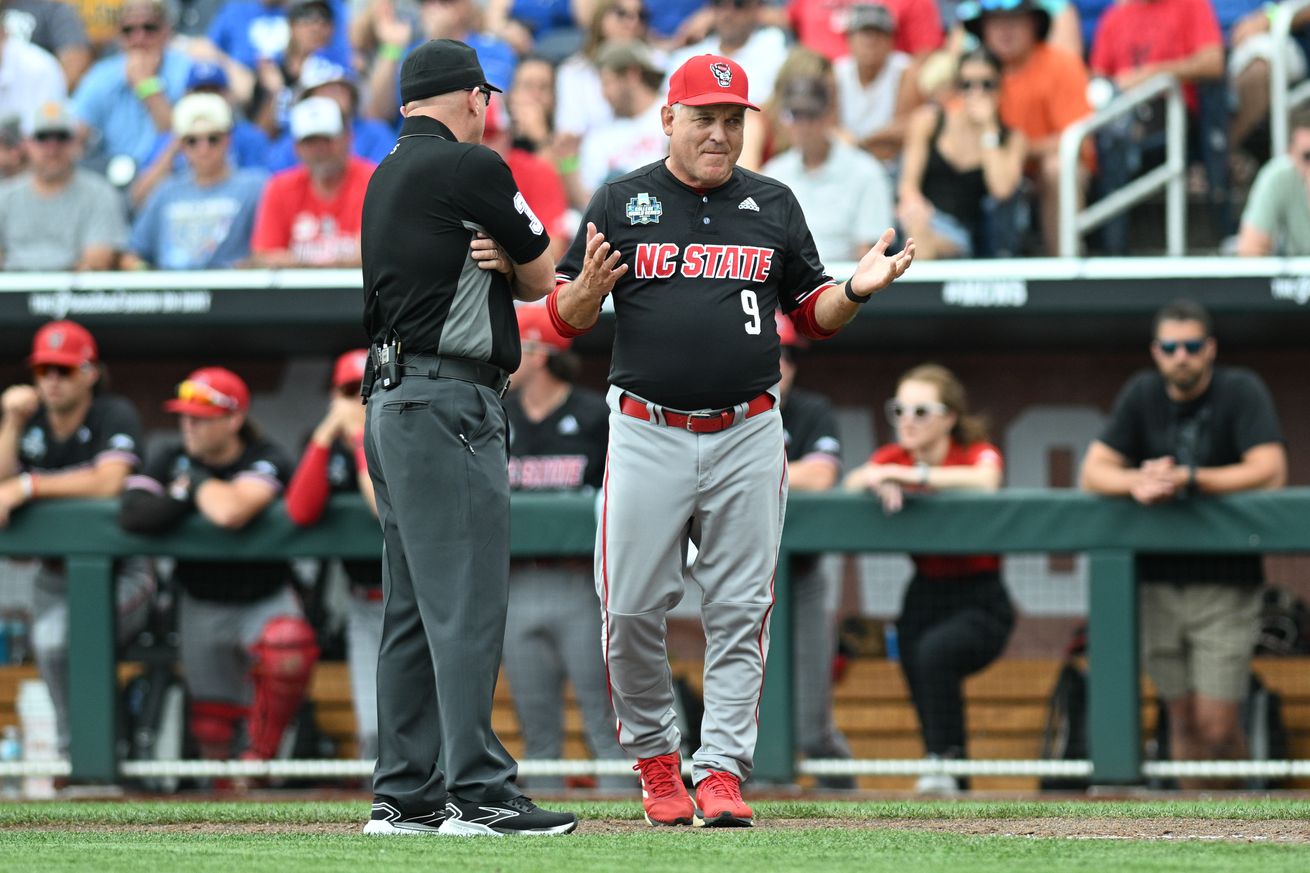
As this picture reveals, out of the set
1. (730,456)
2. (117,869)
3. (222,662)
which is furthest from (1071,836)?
(222,662)

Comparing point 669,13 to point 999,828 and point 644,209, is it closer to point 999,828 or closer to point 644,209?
point 644,209

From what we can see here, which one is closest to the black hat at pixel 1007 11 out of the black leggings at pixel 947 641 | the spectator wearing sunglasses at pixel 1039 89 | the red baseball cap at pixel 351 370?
the spectator wearing sunglasses at pixel 1039 89

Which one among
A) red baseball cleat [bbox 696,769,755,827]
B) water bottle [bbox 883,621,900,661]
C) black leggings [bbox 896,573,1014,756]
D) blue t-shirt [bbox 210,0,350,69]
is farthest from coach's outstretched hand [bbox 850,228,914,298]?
blue t-shirt [bbox 210,0,350,69]

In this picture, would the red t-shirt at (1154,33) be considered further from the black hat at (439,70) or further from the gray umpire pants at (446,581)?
the gray umpire pants at (446,581)

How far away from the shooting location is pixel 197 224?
8852mm

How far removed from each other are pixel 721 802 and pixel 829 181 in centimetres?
415

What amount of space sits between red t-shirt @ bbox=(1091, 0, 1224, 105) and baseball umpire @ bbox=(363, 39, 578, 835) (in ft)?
15.8

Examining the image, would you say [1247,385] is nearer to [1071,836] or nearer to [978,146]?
[978,146]

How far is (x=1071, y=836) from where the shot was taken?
4.38 m

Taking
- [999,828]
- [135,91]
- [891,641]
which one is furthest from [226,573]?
[135,91]

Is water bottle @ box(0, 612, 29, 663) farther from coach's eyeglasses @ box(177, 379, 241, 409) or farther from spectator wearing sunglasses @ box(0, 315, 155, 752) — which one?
coach's eyeglasses @ box(177, 379, 241, 409)

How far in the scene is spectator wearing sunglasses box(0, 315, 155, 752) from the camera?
23.2 feet

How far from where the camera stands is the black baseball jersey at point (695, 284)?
15.0 ft

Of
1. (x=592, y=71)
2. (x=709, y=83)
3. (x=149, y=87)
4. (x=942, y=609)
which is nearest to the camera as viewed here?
(x=709, y=83)
